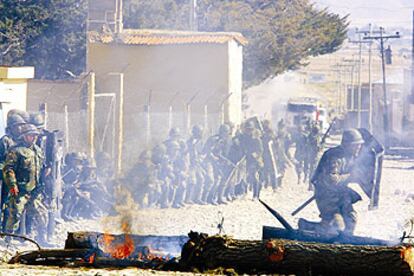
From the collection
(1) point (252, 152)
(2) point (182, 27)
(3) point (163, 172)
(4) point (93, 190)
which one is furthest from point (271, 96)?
(4) point (93, 190)

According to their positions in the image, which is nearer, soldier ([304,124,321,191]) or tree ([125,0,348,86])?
soldier ([304,124,321,191])

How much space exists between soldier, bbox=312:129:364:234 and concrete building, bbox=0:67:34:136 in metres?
9.33

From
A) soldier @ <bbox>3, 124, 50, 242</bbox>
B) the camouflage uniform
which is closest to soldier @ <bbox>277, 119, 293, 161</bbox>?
the camouflage uniform

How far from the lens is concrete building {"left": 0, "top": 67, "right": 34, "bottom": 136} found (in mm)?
22625

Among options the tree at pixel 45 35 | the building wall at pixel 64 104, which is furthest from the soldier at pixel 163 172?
the tree at pixel 45 35

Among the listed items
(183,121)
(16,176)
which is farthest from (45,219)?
(183,121)

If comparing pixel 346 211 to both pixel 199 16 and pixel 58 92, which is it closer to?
pixel 58 92

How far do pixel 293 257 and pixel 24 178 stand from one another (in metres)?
5.57

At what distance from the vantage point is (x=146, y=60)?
3148cm

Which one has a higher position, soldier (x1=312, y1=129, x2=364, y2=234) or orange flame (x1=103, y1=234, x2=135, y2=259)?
soldier (x1=312, y1=129, x2=364, y2=234)

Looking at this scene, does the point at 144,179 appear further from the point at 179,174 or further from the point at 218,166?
the point at 218,166

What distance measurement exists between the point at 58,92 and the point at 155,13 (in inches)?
581

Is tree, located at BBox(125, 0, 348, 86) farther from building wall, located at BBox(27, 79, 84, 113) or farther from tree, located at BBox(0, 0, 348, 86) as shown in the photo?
building wall, located at BBox(27, 79, 84, 113)

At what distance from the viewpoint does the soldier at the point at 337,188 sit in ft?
46.6
